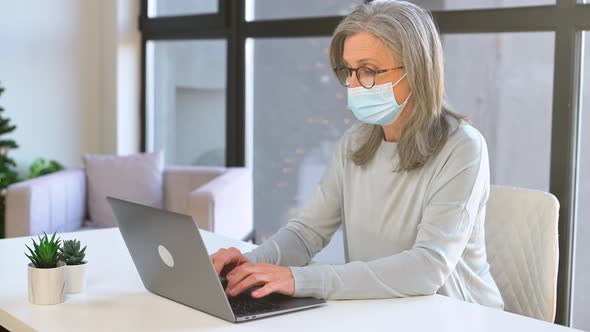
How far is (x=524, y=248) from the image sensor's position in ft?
7.20

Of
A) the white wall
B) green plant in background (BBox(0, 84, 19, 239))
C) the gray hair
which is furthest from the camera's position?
the white wall

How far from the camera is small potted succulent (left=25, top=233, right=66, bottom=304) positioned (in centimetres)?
172

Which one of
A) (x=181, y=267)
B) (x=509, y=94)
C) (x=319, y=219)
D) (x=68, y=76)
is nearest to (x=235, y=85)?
(x=68, y=76)

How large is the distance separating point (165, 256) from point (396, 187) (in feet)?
2.11

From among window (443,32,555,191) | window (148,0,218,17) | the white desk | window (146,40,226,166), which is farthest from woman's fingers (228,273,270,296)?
window (148,0,218,17)

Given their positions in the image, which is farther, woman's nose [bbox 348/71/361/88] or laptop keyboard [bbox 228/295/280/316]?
woman's nose [bbox 348/71/361/88]

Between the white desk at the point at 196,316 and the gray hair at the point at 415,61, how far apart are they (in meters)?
0.40

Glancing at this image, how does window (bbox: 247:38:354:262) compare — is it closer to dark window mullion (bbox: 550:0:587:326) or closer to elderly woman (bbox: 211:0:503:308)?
dark window mullion (bbox: 550:0:587:326)

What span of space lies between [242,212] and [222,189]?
0.26 meters

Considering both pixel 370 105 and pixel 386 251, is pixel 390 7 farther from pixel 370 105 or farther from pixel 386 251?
pixel 386 251

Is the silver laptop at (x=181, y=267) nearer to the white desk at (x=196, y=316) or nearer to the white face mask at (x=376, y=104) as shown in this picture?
the white desk at (x=196, y=316)

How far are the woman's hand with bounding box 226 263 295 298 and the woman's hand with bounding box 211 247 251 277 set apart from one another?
12cm

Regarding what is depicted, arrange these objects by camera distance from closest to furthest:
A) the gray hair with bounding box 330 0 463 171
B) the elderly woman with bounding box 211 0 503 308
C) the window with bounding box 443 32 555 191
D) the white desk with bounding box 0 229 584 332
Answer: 1. the white desk with bounding box 0 229 584 332
2. the elderly woman with bounding box 211 0 503 308
3. the gray hair with bounding box 330 0 463 171
4. the window with bounding box 443 32 555 191

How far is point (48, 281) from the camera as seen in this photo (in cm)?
172
